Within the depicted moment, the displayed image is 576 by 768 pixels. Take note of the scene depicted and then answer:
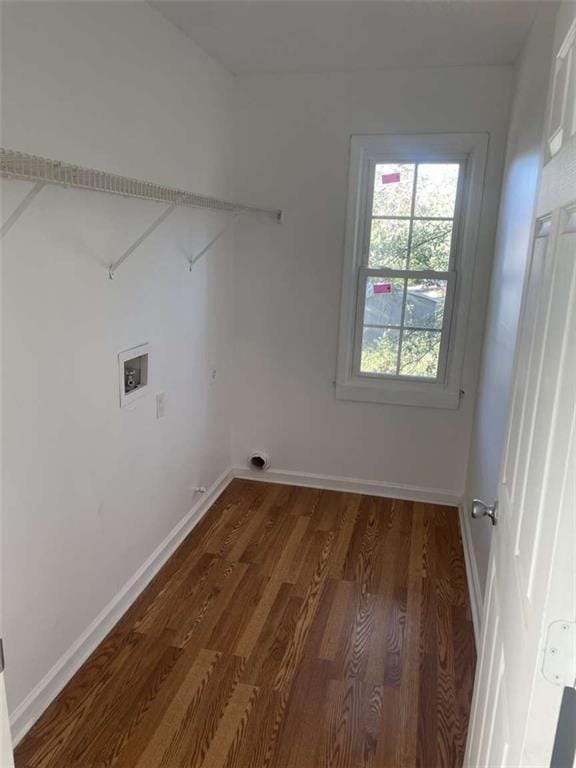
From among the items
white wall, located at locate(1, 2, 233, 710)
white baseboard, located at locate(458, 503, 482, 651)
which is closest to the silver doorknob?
white baseboard, located at locate(458, 503, 482, 651)

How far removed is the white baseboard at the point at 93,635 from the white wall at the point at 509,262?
1518 mm

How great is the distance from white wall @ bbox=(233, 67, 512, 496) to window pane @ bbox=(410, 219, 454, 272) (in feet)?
0.70

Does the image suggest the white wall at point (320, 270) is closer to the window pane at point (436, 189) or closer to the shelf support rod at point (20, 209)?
the window pane at point (436, 189)

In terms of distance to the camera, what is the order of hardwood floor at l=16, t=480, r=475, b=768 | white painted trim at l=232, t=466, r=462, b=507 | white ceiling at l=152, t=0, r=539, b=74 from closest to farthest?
hardwood floor at l=16, t=480, r=475, b=768 → white ceiling at l=152, t=0, r=539, b=74 → white painted trim at l=232, t=466, r=462, b=507

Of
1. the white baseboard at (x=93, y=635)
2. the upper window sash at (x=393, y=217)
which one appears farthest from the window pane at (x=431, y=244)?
the white baseboard at (x=93, y=635)

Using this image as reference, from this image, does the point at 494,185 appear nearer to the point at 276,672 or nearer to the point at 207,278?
the point at 207,278

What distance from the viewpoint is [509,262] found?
2.46 m

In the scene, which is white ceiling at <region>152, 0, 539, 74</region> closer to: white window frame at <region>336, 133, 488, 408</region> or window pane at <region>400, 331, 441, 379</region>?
white window frame at <region>336, 133, 488, 408</region>

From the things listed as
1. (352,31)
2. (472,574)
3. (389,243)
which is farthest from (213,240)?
(472,574)

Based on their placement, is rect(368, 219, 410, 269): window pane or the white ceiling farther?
rect(368, 219, 410, 269): window pane

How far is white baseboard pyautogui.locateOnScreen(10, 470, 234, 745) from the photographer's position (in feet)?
5.90

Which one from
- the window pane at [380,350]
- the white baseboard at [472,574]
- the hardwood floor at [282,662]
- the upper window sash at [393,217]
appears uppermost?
the upper window sash at [393,217]

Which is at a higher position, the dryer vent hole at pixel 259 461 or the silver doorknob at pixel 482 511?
the silver doorknob at pixel 482 511

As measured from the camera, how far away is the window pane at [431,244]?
3.22 m
